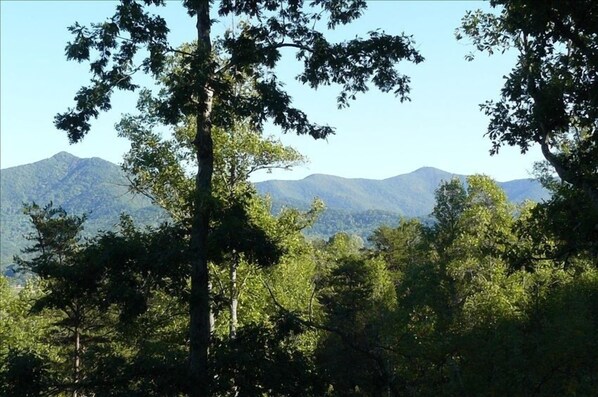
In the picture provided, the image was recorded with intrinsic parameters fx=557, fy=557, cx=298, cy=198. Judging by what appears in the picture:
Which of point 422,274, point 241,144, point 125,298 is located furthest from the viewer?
point 422,274

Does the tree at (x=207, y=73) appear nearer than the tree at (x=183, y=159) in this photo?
Yes

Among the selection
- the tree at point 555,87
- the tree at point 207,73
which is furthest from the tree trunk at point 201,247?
the tree at point 555,87

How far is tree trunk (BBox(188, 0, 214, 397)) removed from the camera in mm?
11086

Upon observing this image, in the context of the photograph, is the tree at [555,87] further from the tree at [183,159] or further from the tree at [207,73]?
the tree at [183,159]

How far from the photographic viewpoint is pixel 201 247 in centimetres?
1191

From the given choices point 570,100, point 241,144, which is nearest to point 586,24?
point 570,100

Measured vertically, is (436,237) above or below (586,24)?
below

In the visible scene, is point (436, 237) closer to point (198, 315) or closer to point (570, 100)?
point (570, 100)

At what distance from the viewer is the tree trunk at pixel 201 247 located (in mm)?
11086

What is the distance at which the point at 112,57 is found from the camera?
12125 millimetres

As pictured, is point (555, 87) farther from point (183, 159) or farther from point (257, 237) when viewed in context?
point (183, 159)

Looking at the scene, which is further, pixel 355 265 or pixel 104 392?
pixel 355 265

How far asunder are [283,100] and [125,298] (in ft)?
17.6

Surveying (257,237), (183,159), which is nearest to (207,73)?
(257,237)
